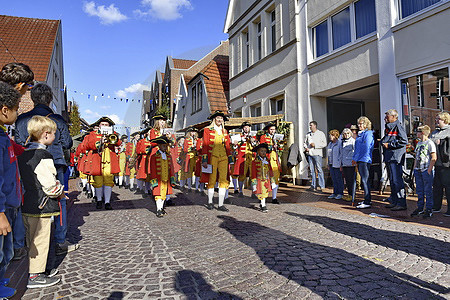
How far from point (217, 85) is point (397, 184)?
15153 millimetres

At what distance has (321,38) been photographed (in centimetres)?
1145

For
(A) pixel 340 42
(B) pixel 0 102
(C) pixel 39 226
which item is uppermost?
(A) pixel 340 42

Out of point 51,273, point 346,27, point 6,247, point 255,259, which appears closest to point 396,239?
point 255,259

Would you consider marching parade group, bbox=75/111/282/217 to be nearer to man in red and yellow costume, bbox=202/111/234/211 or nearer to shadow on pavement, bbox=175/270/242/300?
man in red and yellow costume, bbox=202/111/234/211

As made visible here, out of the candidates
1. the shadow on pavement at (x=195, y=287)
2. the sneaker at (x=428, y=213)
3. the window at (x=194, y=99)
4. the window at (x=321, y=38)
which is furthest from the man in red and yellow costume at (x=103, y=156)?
the window at (x=194, y=99)

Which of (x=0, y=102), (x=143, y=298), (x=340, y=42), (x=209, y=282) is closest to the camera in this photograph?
(x=0, y=102)

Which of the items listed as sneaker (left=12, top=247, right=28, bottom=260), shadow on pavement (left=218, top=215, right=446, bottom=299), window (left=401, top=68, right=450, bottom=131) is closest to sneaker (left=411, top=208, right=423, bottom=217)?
shadow on pavement (left=218, top=215, right=446, bottom=299)

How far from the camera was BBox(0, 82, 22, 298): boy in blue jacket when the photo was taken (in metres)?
2.26

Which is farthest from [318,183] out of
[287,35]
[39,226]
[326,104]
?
[39,226]

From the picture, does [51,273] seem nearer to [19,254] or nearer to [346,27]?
[19,254]

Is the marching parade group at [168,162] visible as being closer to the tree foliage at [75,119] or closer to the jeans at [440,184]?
the jeans at [440,184]

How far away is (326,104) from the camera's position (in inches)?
470

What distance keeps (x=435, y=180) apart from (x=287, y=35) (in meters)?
8.76

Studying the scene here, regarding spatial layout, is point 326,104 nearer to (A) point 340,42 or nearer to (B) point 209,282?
(A) point 340,42
